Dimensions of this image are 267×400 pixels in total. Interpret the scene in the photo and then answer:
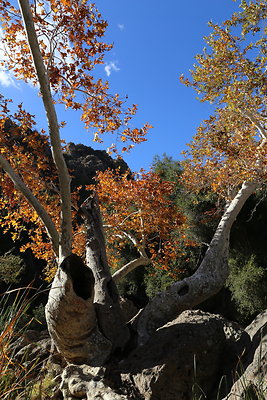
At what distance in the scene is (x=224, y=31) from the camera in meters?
7.72

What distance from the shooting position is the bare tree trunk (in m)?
5.69

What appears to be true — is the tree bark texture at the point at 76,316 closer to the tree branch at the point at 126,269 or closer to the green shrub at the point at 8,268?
the tree branch at the point at 126,269

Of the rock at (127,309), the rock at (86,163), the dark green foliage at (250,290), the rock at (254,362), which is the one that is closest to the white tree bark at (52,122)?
the rock at (254,362)

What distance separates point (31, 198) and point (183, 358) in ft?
12.3

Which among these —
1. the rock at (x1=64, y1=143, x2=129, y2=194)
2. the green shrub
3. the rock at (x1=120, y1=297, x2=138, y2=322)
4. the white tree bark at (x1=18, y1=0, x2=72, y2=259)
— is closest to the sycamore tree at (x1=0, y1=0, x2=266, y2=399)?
the white tree bark at (x1=18, y1=0, x2=72, y2=259)

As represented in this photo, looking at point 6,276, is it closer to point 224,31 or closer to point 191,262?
point 191,262

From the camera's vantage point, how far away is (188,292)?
21.2 ft

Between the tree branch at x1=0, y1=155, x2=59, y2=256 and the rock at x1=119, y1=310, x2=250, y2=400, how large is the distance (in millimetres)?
2561

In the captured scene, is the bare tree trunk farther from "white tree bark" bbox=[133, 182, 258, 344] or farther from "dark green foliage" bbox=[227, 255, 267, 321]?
"dark green foliage" bbox=[227, 255, 267, 321]

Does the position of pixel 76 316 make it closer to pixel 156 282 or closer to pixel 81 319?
pixel 81 319

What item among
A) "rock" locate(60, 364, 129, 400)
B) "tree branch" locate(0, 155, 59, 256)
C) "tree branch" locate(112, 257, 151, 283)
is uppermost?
"tree branch" locate(0, 155, 59, 256)

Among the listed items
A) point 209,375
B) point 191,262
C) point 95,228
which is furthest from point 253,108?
point 191,262

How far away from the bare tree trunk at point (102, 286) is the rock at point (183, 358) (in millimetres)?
536

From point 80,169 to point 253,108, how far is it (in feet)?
65.2
